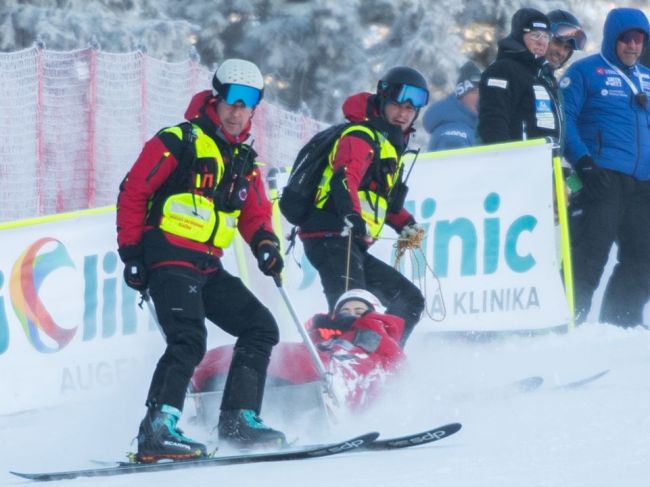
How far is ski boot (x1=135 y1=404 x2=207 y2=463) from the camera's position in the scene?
5898 mm

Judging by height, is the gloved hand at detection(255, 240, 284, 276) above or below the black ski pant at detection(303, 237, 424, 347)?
above

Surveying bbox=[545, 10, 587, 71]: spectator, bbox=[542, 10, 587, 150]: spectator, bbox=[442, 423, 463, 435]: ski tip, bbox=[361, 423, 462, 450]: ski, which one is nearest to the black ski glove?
bbox=[361, 423, 462, 450]: ski

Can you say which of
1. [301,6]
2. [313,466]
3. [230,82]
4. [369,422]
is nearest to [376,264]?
[369,422]

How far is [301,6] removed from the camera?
22.4 m

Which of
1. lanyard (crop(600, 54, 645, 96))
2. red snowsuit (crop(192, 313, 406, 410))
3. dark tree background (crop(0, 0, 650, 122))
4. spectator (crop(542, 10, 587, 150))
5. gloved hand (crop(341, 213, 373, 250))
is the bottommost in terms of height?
red snowsuit (crop(192, 313, 406, 410))

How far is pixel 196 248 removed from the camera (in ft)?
20.6

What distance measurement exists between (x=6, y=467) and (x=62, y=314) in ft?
5.96

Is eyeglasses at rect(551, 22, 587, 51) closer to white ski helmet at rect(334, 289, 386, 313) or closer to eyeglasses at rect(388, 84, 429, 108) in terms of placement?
eyeglasses at rect(388, 84, 429, 108)

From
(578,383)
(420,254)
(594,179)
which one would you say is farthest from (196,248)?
(594,179)

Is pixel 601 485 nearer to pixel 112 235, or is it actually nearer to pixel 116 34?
pixel 112 235

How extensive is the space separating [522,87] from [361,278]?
2.19 metres

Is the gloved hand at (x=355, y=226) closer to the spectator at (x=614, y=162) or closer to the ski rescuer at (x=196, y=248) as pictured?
the ski rescuer at (x=196, y=248)

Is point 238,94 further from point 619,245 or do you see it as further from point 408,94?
point 619,245

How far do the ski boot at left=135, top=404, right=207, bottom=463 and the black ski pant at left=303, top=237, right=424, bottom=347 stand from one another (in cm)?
169
